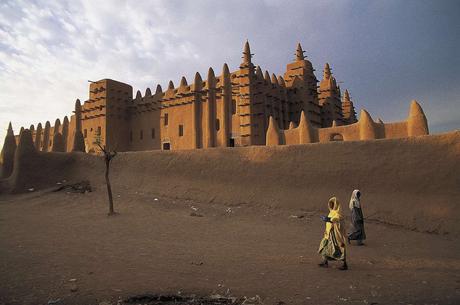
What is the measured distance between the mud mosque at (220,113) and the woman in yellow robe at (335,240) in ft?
38.6

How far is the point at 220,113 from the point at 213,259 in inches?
804

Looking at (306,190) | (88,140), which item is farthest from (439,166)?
(88,140)

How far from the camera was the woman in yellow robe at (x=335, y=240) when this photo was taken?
25.1 feet

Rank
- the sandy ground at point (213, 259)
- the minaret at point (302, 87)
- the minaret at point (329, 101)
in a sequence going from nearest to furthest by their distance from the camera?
the sandy ground at point (213, 259), the minaret at point (302, 87), the minaret at point (329, 101)

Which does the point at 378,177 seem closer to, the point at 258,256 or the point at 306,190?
the point at 306,190

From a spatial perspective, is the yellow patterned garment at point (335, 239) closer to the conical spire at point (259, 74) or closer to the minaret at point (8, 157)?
Result: the conical spire at point (259, 74)

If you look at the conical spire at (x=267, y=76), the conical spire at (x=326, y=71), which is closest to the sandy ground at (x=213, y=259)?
the conical spire at (x=267, y=76)

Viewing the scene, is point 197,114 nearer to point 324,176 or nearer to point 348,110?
point 324,176

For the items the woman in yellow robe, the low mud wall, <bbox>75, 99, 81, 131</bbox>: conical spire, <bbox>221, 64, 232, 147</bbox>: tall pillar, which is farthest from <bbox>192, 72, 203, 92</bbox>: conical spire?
the woman in yellow robe

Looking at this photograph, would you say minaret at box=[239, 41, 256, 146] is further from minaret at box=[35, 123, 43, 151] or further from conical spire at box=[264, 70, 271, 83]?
minaret at box=[35, 123, 43, 151]

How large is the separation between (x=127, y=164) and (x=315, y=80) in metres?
20.6

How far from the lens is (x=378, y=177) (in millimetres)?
13031

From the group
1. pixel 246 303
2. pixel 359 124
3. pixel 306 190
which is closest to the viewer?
pixel 246 303

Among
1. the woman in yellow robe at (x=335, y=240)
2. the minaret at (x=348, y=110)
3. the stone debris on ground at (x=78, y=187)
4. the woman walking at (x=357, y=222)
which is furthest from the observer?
the minaret at (x=348, y=110)
